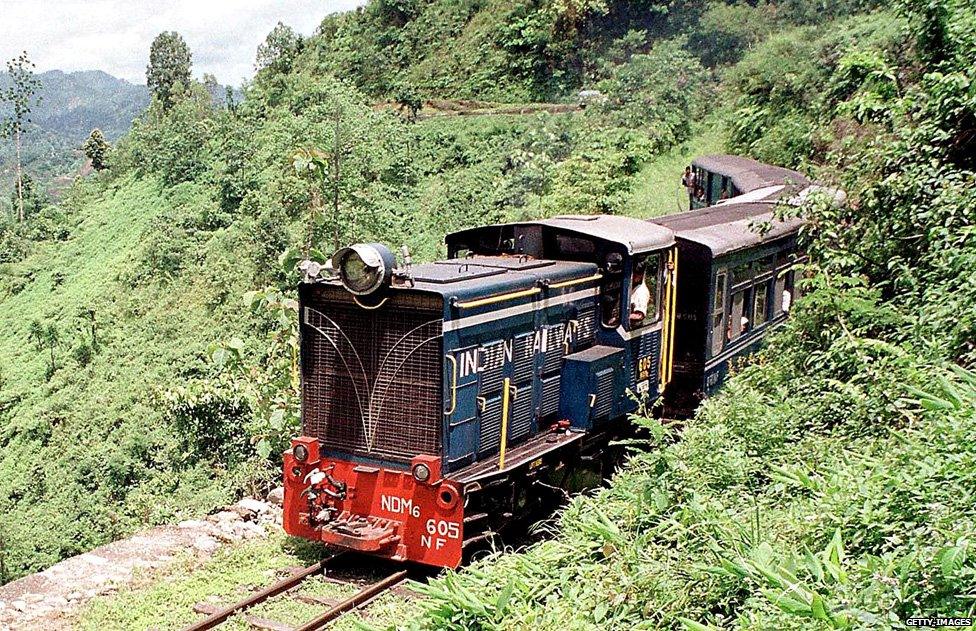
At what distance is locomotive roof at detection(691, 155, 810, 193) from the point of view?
1717 cm

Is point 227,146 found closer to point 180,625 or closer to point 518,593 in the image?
point 180,625

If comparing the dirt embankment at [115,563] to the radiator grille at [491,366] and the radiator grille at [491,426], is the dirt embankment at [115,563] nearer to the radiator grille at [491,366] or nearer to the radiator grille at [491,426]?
the radiator grille at [491,426]

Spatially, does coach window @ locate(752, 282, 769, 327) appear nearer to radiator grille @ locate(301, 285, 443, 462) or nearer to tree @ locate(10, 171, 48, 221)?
radiator grille @ locate(301, 285, 443, 462)

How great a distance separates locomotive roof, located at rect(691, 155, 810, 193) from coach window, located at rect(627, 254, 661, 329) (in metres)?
7.26

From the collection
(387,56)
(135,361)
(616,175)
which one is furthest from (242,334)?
(387,56)

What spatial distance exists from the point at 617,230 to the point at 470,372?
2619 mm

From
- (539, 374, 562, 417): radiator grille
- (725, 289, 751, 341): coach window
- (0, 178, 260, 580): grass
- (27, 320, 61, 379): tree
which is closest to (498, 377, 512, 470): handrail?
(539, 374, 562, 417): radiator grille

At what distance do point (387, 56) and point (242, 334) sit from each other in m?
25.6

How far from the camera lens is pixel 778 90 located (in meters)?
25.6

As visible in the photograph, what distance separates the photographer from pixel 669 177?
25.6 meters

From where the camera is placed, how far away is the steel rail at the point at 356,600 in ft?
22.9

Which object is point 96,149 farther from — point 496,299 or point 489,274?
point 496,299

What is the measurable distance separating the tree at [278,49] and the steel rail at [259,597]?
130ft

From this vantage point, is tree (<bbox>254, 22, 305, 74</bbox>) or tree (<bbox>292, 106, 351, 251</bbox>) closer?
tree (<bbox>292, 106, 351, 251</bbox>)
